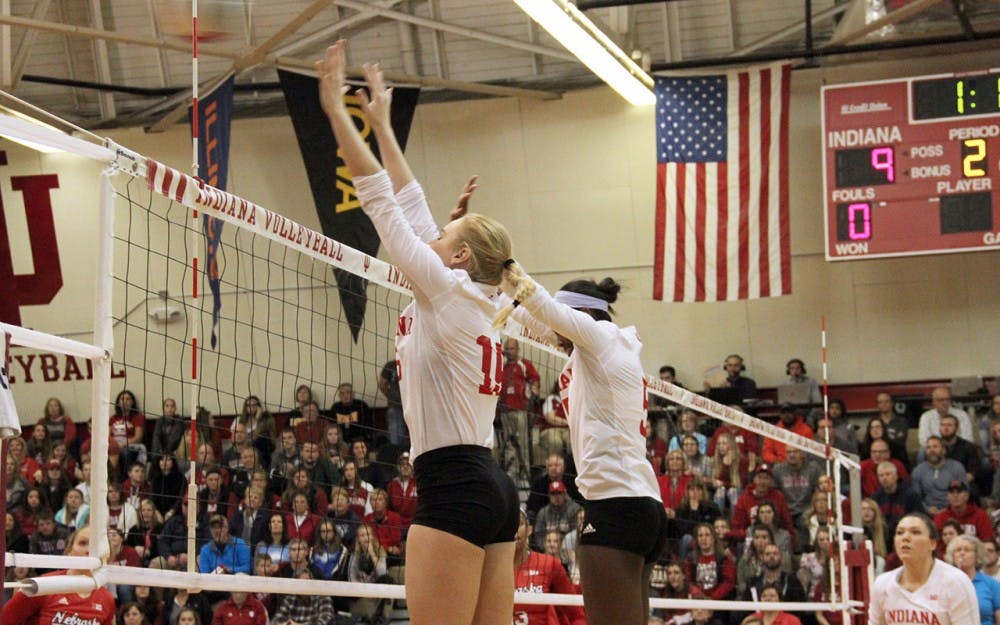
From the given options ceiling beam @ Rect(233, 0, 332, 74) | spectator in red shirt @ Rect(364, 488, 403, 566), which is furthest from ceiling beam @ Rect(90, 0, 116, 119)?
spectator in red shirt @ Rect(364, 488, 403, 566)

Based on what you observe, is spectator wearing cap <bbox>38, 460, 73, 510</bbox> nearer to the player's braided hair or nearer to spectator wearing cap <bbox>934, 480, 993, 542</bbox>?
spectator wearing cap <bbox>934, 480, 993, 542</bbox>

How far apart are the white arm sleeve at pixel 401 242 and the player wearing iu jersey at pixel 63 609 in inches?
182

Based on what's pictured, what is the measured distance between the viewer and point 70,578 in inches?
158

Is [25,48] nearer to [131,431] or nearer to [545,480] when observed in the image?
[131,431]

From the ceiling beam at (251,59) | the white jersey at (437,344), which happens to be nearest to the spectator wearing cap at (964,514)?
the ceiling beam at (251,59)

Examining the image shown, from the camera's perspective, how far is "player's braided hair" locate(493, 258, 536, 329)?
13.4 ft

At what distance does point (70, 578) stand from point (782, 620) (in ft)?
30.2

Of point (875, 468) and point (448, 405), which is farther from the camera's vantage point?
point (875, 468)

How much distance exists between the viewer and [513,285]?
4.43 metres

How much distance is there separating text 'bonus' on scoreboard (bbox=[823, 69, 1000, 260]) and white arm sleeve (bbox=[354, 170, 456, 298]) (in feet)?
42.3

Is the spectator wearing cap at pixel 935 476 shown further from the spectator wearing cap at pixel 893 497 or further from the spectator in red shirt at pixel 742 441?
the spectator in red shirt at pixel 742 441

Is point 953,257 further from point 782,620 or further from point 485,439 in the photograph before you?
point 485,439

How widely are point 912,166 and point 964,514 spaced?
445 cm

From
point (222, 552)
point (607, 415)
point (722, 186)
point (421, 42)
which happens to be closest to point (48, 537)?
point (222, 552)
